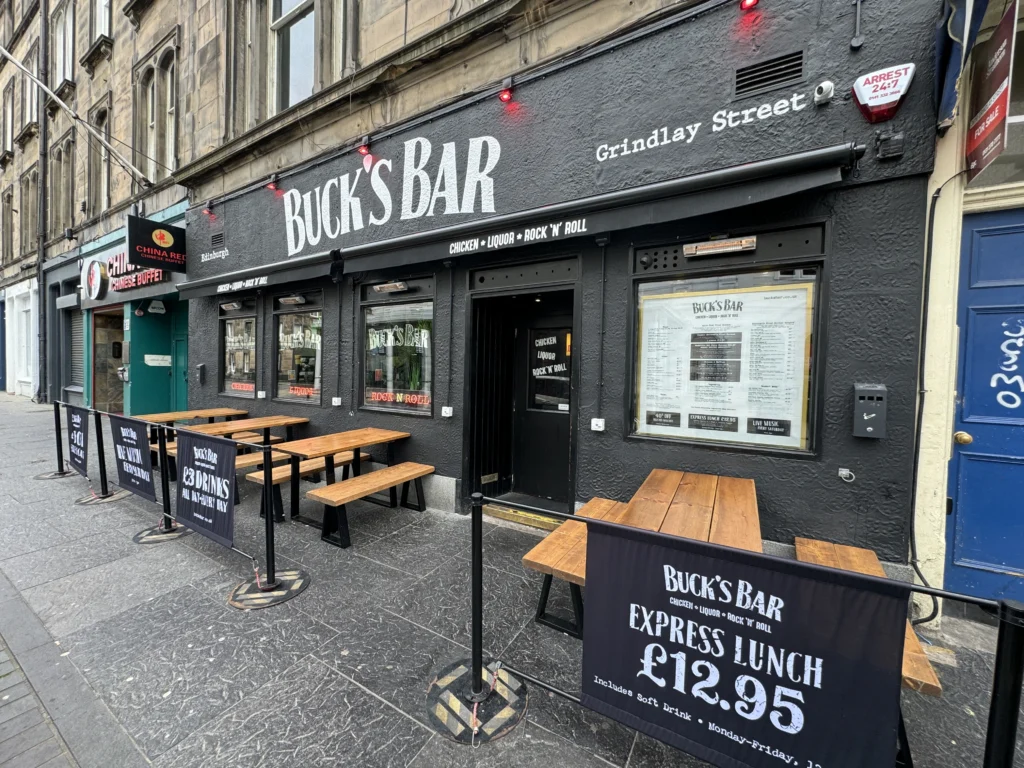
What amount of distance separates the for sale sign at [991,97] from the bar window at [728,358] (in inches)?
43.0

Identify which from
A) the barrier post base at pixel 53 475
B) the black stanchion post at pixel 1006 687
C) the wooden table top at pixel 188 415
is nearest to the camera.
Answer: the black stanchion post at pixel 1006 687

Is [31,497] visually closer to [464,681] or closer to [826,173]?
[464,681]

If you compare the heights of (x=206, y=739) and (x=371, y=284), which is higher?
(x=371, y=284)

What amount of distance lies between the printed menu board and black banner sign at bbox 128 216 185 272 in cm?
971

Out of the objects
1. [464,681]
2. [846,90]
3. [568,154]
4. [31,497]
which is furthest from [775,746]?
[31,497]

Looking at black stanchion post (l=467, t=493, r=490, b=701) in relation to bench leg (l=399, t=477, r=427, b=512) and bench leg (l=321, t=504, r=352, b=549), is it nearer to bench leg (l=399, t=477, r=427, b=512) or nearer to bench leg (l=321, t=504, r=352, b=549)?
bench leg (l=321, t=504, r=352, b=549)

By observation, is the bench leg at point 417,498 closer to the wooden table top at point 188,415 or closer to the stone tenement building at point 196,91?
the wooden table top at point 188,415

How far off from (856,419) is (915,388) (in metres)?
0.44

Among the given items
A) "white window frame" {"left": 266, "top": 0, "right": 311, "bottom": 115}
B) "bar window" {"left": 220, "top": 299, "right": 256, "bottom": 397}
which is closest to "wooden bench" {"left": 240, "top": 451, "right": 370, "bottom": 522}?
"bar window" {"left": 220, "top": 299, "right": 256, "bottom": 397}

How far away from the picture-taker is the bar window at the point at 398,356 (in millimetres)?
5711

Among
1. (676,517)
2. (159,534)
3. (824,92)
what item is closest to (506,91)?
(824,92)

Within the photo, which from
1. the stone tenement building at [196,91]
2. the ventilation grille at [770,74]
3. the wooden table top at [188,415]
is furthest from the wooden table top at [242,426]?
the ventilation grille at [770,74]

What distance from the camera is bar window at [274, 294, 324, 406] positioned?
693cm

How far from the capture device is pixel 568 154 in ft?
14.4
